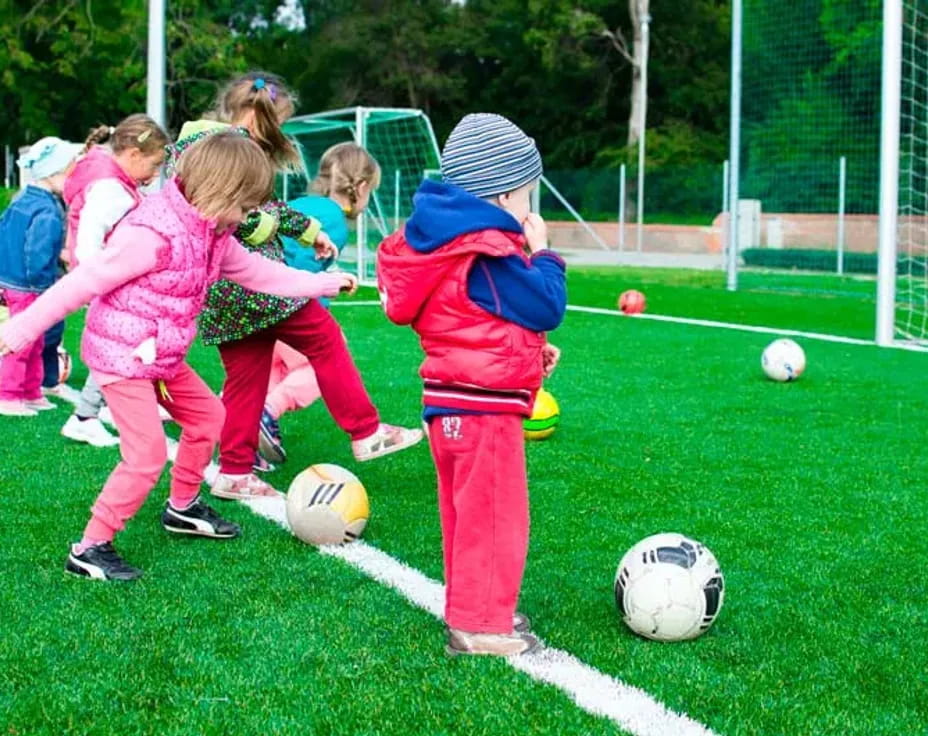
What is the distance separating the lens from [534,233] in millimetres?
3773

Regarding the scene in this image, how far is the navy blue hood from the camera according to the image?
3613 mm

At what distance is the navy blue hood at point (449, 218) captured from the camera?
361 centimetres

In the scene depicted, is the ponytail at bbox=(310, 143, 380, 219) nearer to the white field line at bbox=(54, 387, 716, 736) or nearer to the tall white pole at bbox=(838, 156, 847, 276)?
the white field line at bbox=(54, 387, 716, 736)

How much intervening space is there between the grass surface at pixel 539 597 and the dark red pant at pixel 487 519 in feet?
0.59

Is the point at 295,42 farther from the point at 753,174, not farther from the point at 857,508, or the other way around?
the point at 857,508

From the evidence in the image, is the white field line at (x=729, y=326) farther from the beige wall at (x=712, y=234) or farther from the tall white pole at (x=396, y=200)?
the beige wall at (x=712, y=234)

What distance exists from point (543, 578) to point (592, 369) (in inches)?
226

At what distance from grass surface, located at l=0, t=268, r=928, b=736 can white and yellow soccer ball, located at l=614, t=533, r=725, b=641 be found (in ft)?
0.22

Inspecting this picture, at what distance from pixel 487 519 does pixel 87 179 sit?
410 cm

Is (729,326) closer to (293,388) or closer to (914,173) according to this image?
(914,173)

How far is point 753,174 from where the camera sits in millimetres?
27422

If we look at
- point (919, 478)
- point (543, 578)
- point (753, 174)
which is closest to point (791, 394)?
point (919, 478)

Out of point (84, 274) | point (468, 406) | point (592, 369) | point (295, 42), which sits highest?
point (295, 42)

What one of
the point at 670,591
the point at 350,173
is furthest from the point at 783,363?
the point at 670,591
